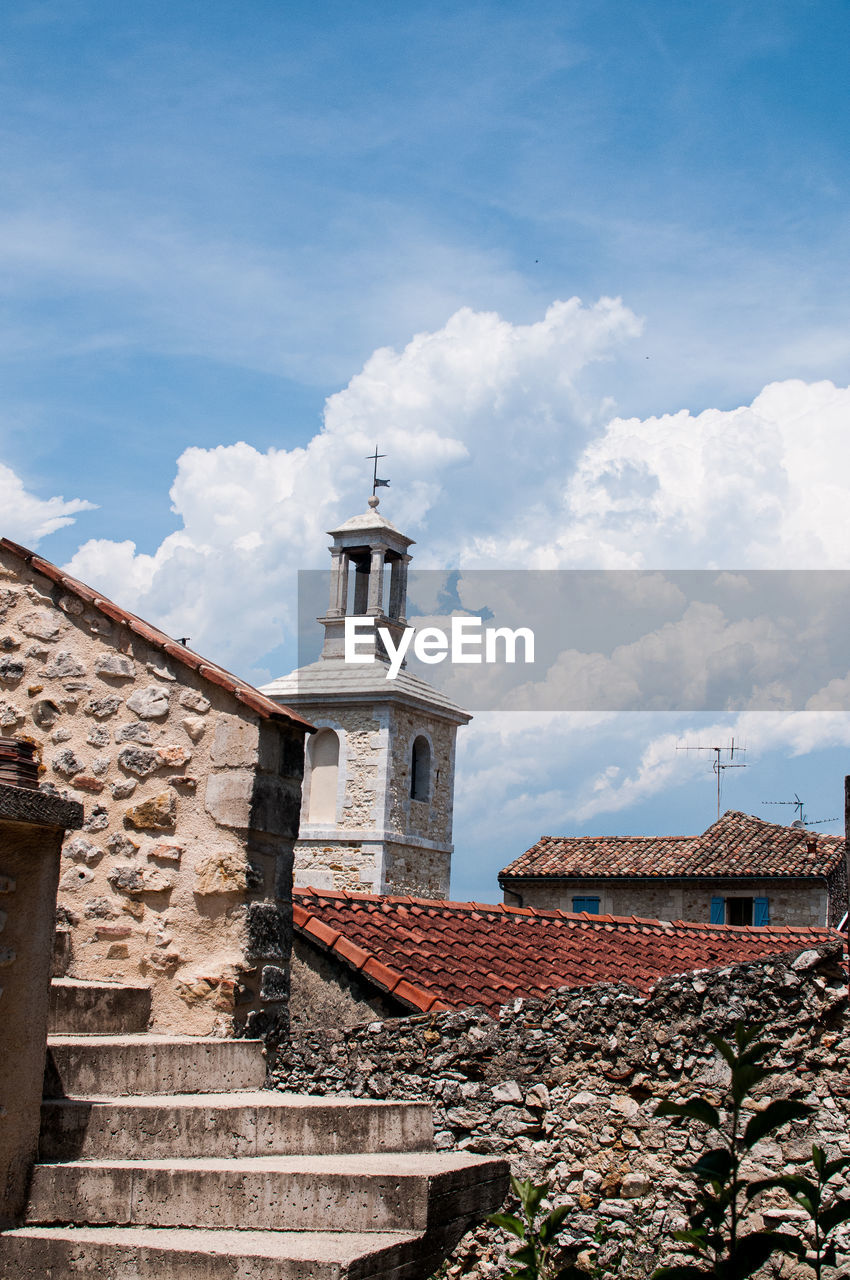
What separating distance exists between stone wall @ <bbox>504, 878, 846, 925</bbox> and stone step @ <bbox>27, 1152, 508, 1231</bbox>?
22258 mm

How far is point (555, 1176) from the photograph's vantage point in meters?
5.77

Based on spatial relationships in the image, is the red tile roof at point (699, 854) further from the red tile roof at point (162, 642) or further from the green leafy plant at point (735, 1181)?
the green leafy plant at point (735, 1181)

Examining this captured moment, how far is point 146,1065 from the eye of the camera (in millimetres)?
4590

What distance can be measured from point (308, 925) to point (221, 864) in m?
3.14

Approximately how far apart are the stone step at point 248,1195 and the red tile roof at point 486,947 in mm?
3118

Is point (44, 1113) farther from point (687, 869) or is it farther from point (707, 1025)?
point (687, 869)

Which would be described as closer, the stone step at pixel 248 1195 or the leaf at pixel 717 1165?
the leaf at pixel 717 1165

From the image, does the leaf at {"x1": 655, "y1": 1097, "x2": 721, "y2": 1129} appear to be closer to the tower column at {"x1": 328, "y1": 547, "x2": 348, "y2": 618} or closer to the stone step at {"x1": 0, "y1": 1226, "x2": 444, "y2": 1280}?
the stone step at {"x1": 0, "y1": 1226, "x2": 444, "y2": 1280}

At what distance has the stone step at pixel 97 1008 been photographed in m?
4.86

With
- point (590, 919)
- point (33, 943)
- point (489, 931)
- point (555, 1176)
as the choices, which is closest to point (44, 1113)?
point (33, 943)

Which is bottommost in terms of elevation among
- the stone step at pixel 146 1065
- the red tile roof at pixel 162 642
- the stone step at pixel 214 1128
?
the stone step at pixel 214 1128

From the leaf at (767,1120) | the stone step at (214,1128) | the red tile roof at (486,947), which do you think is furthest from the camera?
the red tile roof at (486,947)

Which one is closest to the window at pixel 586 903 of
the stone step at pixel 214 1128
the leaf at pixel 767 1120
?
the stone step at pixel 214 1128

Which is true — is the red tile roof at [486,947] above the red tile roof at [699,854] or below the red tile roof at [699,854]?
below
